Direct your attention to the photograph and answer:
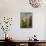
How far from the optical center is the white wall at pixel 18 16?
4352 mm

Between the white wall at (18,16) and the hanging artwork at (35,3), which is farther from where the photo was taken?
the hanging artwork at (35,3)

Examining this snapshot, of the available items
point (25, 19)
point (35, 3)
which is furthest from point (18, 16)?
point (35, 3)

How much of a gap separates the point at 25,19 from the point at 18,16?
260mm

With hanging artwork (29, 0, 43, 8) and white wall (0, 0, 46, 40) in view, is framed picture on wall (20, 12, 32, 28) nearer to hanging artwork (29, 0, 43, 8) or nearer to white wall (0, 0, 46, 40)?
white wall (0, 0, 46, 40)

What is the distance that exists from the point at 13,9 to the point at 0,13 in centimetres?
46

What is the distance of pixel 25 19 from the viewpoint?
4.43m

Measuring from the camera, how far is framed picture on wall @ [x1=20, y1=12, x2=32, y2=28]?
4426 mm

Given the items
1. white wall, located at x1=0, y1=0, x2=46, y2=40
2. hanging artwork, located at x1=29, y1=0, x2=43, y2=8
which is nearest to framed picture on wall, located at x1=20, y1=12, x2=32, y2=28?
white wall, located at x1=0, y1=0, x2=46, y2=40

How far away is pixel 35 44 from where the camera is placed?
369cm

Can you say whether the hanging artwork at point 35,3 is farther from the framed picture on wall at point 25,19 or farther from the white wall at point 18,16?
the framed picture on wall at point 25,19

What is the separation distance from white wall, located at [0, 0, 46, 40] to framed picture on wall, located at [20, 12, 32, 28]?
0.10 m

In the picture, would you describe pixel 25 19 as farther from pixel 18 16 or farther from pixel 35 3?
pixel 35 3

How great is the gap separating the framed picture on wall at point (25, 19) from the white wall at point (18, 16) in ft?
0.34

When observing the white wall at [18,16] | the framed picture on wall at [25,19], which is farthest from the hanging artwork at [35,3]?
the framed picture on wall at [25,19]
